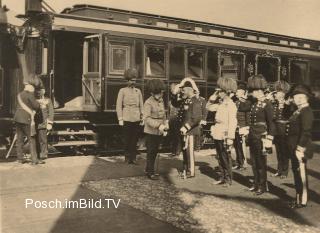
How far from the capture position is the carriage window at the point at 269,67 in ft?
52.2

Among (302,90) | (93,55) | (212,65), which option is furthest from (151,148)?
(212,65)

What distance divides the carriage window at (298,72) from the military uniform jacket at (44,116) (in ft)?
32.2

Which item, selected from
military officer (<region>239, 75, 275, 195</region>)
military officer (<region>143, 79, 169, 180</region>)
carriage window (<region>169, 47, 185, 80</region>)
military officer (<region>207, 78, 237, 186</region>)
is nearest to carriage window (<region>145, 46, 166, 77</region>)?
carriage window (<region>169, 47, 185, 80</region>)

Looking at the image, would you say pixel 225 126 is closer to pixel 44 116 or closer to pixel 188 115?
pixel 188 115

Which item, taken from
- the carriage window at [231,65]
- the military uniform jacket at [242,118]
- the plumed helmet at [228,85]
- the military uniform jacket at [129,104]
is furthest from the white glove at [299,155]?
the carriage window at [231,65]

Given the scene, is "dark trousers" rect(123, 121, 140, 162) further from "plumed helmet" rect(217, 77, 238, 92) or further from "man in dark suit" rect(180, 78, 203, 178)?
"plumed helmet" rect(217, 77, 238, 92)

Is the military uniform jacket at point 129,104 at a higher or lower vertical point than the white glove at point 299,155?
higher

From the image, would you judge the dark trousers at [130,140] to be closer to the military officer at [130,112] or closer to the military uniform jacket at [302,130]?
the military officer at [130,112]

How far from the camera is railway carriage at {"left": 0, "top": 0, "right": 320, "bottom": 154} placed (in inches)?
459

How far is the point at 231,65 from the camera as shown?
1485cm

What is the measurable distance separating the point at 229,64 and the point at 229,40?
0.95 m

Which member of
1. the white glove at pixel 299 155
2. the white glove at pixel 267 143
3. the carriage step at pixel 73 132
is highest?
the white glove at pixel 267 143

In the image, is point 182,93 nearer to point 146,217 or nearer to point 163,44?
point 146,217

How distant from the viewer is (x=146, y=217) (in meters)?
6.05
